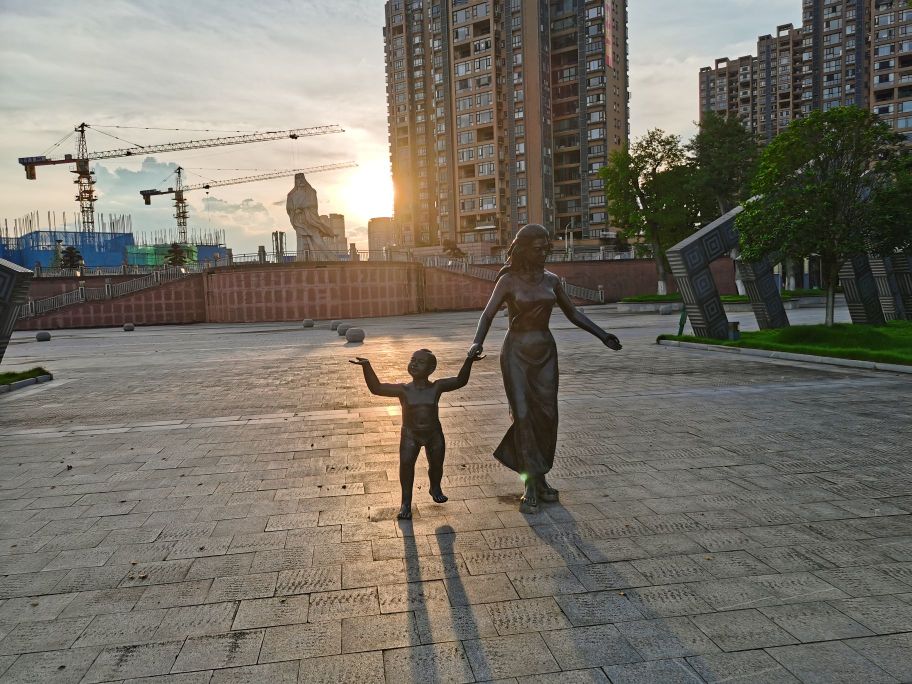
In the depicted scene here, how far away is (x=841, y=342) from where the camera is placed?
15.4 meters

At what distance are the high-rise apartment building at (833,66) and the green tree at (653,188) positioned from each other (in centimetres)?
4164

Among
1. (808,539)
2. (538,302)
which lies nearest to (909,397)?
(808,539)

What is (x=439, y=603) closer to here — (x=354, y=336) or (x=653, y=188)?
(x=354, y=336)

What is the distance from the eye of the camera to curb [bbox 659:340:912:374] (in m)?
12.7

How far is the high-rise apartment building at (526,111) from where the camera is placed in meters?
71.6

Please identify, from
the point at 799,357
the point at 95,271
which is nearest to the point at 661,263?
the point at 799,357

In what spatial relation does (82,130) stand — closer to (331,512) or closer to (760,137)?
(760,137)

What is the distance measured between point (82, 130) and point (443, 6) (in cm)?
6709

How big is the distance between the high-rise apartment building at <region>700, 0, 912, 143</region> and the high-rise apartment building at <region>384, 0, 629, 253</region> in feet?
45.2

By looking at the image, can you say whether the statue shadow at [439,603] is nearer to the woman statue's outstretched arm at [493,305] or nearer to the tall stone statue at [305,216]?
the woman statue's outstretched arm at [493,305]

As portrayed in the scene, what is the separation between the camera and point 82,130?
105m

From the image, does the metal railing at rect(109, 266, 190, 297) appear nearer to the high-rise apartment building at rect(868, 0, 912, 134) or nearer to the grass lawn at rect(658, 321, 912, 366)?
the grass lawn at rect(658, 321, 912, 366)

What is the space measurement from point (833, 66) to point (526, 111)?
52.9 metres

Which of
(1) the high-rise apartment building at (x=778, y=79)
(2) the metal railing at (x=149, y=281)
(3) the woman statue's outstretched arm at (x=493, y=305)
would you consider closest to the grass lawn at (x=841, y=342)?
(3) the woman statue's outstretched arm at (x=493, y=305)
